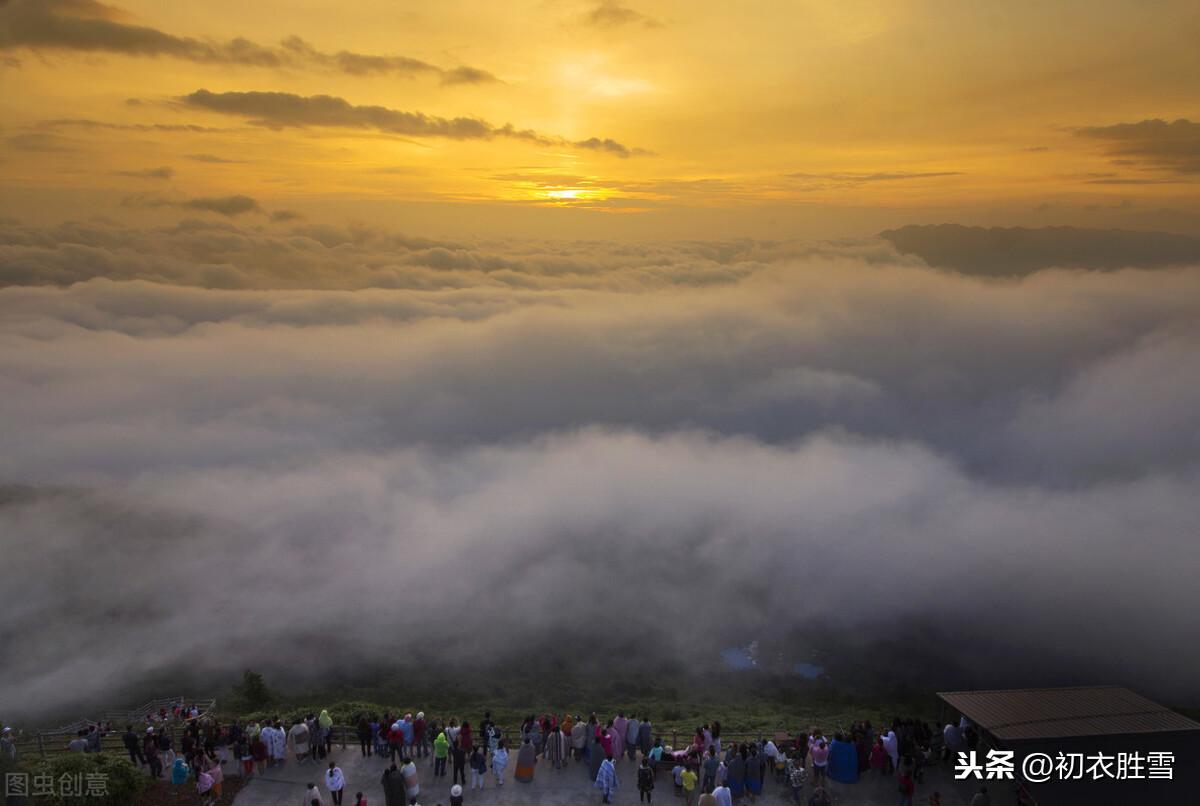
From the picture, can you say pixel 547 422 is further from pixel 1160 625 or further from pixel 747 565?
pixel 1160 625

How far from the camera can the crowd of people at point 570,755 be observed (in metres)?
18.9

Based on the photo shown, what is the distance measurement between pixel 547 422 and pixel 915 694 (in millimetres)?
138186

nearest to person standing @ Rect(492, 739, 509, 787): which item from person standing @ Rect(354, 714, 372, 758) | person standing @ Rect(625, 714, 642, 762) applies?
person standing @ Rect(625, 714, 642, 762)

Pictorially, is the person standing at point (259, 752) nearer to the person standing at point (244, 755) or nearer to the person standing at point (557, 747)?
the person standing at point (244, 755)

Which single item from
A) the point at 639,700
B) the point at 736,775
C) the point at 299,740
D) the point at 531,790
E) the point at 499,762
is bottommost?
the point at 639,700

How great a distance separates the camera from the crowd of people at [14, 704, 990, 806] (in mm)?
18938

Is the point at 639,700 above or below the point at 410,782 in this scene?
below

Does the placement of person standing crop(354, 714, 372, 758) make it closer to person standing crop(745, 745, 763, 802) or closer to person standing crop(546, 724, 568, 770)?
person standing crop(546, 724, 568, 770)

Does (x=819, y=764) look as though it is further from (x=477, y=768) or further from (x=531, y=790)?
(x=477, y=768)

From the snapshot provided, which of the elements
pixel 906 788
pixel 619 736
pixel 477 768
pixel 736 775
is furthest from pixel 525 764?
pixel 906 788

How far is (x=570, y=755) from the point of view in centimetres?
2052

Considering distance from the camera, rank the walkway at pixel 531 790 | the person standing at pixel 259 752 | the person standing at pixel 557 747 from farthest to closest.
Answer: the person standing at pixel 557 747 → the person standing at pixel 259 752 → the walkway at pixel 531 790

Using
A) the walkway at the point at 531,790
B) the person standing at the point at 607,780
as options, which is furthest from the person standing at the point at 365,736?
the person standing at the point at 607,780

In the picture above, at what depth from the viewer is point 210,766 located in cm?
1903
